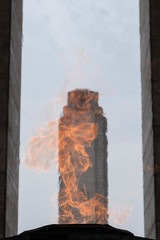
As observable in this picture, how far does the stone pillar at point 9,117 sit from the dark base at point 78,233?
315 inches

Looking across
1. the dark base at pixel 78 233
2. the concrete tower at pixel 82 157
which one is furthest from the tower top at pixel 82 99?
the dark base at pixel 78 233

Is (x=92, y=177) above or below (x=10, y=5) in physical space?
below

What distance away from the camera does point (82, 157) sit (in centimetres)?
5638

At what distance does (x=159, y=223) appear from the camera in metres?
12.5

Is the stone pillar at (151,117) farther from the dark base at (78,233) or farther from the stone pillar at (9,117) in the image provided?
the dark base at (78,233)

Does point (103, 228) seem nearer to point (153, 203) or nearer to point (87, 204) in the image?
point (153, 203)

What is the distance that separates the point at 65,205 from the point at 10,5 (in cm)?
4319

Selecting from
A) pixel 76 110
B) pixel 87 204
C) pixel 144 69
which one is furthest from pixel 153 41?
pixel 87 204

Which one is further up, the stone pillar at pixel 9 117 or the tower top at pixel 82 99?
the tower top at pixel 82 99

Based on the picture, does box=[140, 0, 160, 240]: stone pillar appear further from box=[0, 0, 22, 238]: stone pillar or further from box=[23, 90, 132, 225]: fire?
box=[23, 90, 132, 225]: fire

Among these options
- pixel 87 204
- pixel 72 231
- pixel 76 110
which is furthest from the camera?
pixel 87 204

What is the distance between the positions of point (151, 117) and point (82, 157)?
43.2 meters

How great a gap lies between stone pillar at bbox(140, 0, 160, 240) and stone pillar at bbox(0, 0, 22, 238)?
370cm

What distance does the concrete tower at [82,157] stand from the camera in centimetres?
5191
